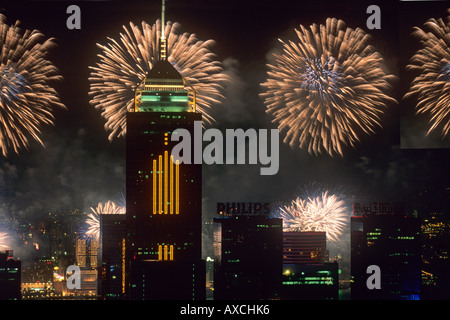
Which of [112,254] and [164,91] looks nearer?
[164,91]

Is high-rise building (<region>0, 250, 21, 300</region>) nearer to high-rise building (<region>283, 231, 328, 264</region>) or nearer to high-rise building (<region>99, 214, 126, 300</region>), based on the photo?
high-rise building (<region>99, 214, 126, 300</region>)

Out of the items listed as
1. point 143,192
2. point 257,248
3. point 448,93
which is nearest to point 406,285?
point 257,248

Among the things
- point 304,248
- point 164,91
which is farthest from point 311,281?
point 164,91

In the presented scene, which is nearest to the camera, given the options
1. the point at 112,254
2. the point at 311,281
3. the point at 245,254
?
the point at 245,254

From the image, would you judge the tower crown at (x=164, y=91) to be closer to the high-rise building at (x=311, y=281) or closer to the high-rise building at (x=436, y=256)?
the high-rise building at (x=311, y=281)

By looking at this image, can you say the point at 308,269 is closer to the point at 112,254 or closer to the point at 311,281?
the point at 311,281

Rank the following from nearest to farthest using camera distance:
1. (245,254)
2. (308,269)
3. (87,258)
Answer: (245,254), (308,269), (87,258)

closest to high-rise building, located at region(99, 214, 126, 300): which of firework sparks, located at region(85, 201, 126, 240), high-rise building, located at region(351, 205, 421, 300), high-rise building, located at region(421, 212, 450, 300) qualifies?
firework sparks, located at region(85, 201, 126, 240)
